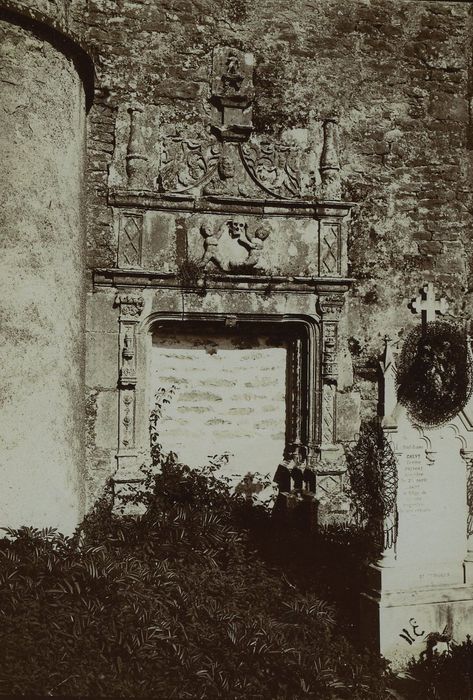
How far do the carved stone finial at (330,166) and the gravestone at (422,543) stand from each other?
2911mm

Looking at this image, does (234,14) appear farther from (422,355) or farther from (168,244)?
(422,355)

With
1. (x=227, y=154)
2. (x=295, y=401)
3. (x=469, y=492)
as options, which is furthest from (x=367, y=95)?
(x=469, y=492)

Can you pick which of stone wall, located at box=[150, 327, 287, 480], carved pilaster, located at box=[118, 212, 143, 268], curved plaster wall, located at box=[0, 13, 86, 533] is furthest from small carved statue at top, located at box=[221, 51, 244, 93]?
stone wall, located at box=[150, 327, 287, 480]

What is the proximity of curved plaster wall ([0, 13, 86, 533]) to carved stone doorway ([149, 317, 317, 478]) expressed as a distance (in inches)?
61.5

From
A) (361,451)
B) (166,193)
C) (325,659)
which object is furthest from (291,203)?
(325,659)

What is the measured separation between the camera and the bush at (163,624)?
4.44m

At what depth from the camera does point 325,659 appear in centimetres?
511

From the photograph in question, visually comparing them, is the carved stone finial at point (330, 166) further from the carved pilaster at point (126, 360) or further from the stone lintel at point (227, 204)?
the carved pilaster at point (126, 360)

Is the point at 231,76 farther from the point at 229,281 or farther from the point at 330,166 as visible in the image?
the point at 229,281

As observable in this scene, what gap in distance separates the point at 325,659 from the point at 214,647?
0.77 m

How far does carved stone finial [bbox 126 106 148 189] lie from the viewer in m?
8.09

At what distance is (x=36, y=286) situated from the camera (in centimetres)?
652

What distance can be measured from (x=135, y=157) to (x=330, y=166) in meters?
2.07

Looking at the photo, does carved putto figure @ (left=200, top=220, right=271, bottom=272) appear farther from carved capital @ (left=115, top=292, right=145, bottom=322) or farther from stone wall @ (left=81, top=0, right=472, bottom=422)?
stone wall @ (left=81, top=0, right=472, bottom=422)
